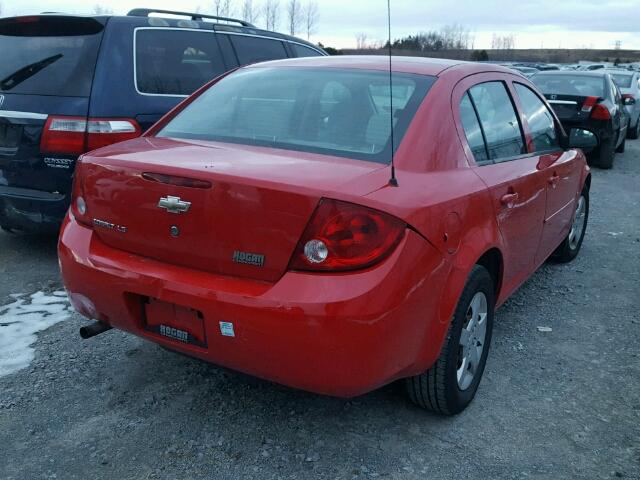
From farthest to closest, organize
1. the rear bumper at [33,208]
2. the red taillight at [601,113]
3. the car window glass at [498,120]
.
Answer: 1. the red taillight at [601,113]
2. the rear bumper at [33,208]
3. the car window glass at [498,120]

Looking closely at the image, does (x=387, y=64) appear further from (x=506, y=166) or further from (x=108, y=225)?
(x=108, y=225)

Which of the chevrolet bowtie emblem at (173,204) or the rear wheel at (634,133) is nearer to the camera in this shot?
the chevrolet bowtie emblem at (173,204)

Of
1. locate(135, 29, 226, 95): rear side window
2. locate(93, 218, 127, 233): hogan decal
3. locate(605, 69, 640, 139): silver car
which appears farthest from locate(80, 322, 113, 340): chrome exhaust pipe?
locate(605, 69, 640, 139): silver car

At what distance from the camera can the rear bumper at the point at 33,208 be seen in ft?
15.6

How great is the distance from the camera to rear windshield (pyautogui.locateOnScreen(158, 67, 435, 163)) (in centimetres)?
293

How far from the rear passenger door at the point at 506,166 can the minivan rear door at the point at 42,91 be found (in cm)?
267

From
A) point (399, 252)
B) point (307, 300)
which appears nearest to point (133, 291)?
point (307, 300)

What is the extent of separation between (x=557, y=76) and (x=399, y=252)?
9.91 meters

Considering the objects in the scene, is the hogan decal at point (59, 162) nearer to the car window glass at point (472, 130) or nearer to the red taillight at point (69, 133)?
the red taillight at point (69, 133)

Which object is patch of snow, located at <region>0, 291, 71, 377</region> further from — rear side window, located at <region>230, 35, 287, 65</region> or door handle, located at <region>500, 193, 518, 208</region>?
rear side window, located at <region>230, 35, 287, 65</region>

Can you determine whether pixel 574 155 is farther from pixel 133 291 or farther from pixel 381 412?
pixel 133 291

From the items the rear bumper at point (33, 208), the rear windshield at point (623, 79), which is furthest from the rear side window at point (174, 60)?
the rear windshield at point (623, 79)

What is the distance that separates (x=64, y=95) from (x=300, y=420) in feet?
9.76

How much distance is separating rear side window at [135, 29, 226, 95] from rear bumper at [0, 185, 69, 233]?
100cm
